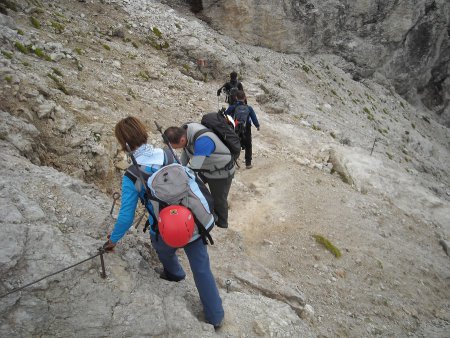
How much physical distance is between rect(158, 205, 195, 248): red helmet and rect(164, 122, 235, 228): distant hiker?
158 cm

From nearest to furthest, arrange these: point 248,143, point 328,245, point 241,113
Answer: point 328,245 → point 241,113 → point 248,143

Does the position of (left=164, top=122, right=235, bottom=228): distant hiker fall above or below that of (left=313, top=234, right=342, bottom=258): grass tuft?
above

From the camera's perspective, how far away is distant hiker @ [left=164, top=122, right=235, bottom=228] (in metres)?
5.18

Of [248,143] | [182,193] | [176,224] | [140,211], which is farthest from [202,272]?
[248,143]

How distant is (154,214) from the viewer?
4137 millimetres

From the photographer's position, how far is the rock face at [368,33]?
2418cm

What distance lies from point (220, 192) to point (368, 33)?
99.0 ft

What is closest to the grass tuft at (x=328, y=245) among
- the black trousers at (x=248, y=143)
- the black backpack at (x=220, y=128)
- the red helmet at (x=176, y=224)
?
the black trousers at (x=248, y=143)

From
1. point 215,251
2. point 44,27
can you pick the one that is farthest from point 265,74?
point 215,251

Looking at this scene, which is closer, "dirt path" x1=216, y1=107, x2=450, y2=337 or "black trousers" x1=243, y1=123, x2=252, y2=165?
"dirt path" x1=216, y1=107, x2=450, y2=337

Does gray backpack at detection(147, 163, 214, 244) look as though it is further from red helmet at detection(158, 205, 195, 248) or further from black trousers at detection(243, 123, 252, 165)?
black trousers at detection(243, 123, 252, 165)

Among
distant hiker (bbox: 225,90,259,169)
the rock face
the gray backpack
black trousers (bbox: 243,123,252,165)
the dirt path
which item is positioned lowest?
the dirt path

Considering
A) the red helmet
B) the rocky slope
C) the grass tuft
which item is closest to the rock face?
the rocky slope

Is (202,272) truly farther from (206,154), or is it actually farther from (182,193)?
(206,154)
